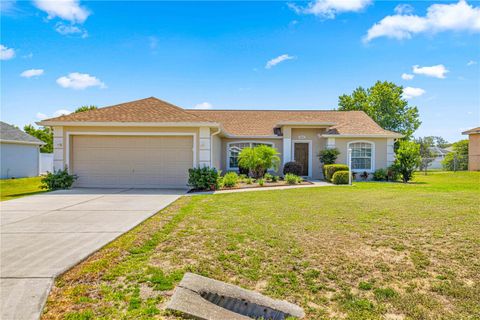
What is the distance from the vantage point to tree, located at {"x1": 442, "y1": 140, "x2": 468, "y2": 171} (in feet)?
86.6

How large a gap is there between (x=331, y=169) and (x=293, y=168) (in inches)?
90.1

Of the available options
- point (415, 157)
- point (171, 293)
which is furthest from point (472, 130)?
point (171, 293)

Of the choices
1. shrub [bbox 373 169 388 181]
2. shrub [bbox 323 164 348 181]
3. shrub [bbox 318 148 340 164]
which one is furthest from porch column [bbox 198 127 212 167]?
shrub [bbox 373 169 388 181]

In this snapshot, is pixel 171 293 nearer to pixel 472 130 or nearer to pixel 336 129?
pixel 336 129

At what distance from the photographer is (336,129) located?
1819cm

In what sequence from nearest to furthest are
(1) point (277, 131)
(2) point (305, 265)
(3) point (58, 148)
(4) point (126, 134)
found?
(2) point (305, 265) < (3) point (58, 148) < (4) point (126, 134) < (1) point (277, 131)

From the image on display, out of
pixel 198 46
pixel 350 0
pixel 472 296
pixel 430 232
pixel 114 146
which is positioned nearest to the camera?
pixel 472 296

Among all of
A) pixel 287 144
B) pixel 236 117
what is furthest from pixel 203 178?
pixel 236 117

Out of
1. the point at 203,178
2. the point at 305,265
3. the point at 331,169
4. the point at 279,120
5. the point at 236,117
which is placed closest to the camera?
the point at 305,265

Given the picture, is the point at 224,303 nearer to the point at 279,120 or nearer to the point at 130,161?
the point at 130,161

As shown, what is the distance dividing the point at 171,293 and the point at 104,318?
717 millimetres

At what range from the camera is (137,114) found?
13.5 meters

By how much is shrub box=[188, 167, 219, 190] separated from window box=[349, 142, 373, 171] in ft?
31.1

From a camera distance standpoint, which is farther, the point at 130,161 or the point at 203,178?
the point at 130,161
